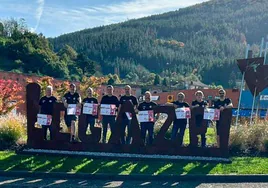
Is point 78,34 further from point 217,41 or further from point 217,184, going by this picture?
point 217,184

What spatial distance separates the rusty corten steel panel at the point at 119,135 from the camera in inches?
381

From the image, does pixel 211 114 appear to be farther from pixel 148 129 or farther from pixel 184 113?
pixel 148 129

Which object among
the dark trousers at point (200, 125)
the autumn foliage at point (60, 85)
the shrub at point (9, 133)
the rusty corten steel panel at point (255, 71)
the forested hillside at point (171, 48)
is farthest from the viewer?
the forested hillside at point (171, 48)

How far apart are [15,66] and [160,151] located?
162 ft

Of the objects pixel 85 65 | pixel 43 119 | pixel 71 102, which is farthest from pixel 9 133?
pixel 85 65

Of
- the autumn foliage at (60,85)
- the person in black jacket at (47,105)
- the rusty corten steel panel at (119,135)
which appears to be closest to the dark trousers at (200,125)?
the rusty corten steel panel at (119,135)

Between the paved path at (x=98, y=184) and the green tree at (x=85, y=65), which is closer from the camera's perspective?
the paved path at (x=98, y=184)

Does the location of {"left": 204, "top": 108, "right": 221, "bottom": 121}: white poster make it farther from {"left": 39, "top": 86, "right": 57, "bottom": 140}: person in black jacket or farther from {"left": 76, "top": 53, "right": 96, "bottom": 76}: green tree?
{"left": 76, "top": 53, "right": 96, "bottom": 76}: green tree

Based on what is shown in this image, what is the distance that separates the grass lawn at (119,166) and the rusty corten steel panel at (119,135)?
45 centimetres

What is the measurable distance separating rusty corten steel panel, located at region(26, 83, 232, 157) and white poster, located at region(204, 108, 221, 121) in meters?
0.12

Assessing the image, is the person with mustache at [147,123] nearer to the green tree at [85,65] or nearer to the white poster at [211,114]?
the white poster at [211,114]

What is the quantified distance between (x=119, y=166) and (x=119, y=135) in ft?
3.80

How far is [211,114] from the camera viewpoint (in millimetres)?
9656

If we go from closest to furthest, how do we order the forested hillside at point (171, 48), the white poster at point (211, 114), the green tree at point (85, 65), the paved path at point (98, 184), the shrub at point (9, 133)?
the paved path at point (98, 184) → the white poster at point (211, 114) → the shrub at point (9, 133) → the green tree at point (85, 65) → the forested hillside at point (171, 48)
